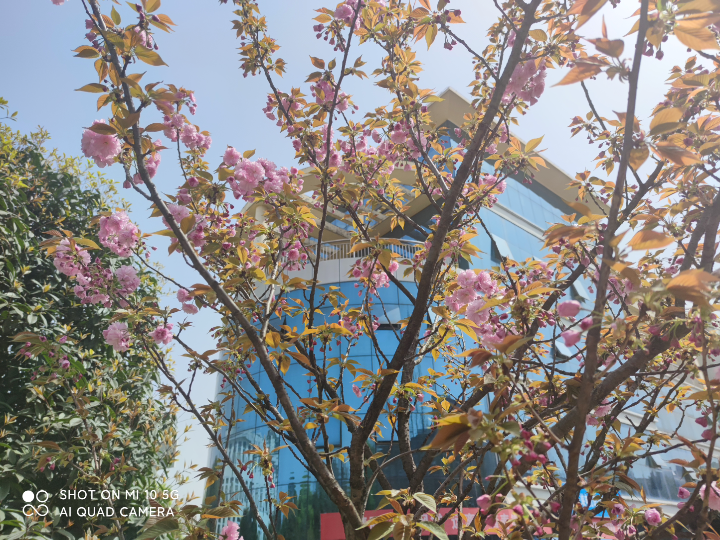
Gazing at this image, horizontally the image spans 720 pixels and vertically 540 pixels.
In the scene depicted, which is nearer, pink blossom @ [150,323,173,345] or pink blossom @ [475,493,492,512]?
pink blossom @ [475,493,492,512]

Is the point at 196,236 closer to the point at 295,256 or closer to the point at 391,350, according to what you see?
the point at 295,256

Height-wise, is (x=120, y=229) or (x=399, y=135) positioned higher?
(x=399, y=135)

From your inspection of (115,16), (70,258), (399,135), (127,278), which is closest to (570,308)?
(115,16)

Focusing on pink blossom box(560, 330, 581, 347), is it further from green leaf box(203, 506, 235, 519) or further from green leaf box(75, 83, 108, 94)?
green leaf box(75, 83, 108, 94)

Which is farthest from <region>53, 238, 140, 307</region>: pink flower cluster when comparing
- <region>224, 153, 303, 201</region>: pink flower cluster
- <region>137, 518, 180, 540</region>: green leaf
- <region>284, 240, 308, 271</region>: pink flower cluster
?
<region>137, 518, 180, 540</region>: green leaf

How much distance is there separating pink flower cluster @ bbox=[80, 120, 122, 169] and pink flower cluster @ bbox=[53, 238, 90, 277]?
2.14 feet

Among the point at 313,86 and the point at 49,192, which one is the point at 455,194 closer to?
the point at 313,86

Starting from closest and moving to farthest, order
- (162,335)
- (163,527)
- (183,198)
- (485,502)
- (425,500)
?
(485,502) < (425,500) < (163,527) < (183,198) < (162,335)

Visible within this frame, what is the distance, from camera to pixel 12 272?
3.36 metres

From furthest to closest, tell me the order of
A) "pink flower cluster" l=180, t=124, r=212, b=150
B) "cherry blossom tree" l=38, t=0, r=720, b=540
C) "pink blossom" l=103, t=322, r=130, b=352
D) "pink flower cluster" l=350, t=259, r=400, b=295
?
"pink flower cluster" l=350, t=259, r=400, b=295 < "pink flower cluster" l=180, t=124, r=212, b=150 < "pink blossom" l=103, t=322, r=130, b=352 < "cherry blossom tree" l=38, t=0, r=720, b=540

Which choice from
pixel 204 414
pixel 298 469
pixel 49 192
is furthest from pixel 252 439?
pixel 204 414

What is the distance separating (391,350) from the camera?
10.5m

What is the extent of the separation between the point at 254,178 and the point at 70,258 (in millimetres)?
1112

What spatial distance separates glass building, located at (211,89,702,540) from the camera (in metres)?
9.28
